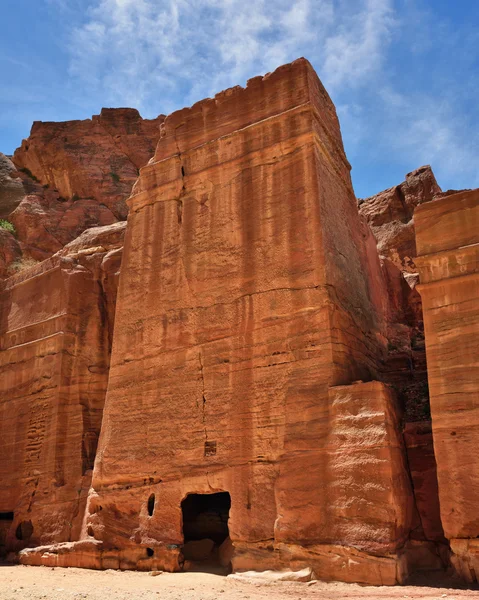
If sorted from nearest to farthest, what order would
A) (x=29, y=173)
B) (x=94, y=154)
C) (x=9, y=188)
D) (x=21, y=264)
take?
(x=21, y=264) < (x=9, y=188) < (x=94, y=154) < (x=29, y=173)

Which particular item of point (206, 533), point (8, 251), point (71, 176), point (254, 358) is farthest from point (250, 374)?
point (71, 176)

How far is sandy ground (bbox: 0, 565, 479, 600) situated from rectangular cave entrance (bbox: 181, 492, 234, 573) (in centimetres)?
71

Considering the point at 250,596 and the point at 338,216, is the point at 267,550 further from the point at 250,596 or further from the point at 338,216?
the point at 338,216

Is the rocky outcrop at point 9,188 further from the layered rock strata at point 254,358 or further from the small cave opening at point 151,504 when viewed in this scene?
the small cave opening at point 151,504

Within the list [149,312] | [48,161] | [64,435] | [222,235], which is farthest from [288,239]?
[48,161]

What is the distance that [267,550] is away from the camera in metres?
9.53

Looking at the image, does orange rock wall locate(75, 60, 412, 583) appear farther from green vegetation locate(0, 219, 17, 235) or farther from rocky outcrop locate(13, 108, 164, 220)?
rocky outcrop locate(13, 108, 164, 220)

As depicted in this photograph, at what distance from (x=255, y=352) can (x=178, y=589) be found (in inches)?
148

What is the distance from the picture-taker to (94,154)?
93.3 feet

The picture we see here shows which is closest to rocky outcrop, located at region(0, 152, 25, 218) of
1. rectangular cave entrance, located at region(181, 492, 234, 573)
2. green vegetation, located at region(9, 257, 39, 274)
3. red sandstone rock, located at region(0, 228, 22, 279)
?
red sandstone rock, located at region(0, 228, 22, 279)

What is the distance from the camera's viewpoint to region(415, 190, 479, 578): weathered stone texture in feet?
27.4

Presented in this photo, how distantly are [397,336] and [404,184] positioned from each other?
7.29m

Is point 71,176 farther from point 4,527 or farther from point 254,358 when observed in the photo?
point 254,358

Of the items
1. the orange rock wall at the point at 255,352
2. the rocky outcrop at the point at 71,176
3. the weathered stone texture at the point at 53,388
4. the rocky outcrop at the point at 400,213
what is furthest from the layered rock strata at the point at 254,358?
the rocky outcrop at the point at 71,176
